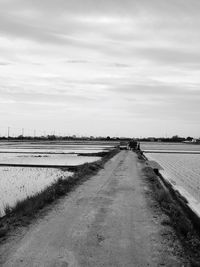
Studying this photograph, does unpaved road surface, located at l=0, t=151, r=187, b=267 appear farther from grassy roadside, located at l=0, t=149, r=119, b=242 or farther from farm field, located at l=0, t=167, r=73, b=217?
farm field, located at l=0, t=167, r=73, b=217

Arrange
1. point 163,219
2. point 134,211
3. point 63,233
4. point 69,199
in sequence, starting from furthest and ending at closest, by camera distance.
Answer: point 69,199
point 134,211
point 163,219
point 63,233

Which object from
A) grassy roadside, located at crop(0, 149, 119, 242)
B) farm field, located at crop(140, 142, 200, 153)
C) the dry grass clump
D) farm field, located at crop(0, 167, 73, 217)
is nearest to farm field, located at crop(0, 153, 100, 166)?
farm field, located at crop(0, 167, 73, 217)

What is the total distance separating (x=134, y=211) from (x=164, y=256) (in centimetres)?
386

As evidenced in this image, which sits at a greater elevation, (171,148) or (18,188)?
(171,148)

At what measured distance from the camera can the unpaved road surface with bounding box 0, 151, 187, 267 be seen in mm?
5883

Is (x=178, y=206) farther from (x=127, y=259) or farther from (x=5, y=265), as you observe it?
(x=5, y=265)

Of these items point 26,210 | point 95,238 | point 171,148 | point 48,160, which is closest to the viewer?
point 95,238

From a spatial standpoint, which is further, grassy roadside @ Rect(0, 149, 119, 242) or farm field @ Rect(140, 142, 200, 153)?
farm field @ Rect(140, 142, 200, 153)

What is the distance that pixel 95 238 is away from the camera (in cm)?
715

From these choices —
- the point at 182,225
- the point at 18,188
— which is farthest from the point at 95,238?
the point at 18,188

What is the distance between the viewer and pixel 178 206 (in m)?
10.5

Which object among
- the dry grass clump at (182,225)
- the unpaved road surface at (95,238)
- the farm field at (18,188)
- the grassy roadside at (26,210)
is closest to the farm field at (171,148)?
the farm field at (18,188)

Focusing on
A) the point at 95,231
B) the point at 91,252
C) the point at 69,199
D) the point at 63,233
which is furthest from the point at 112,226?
the point at 69,199

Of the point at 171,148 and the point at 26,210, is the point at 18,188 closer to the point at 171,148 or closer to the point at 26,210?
the point at 26,210
